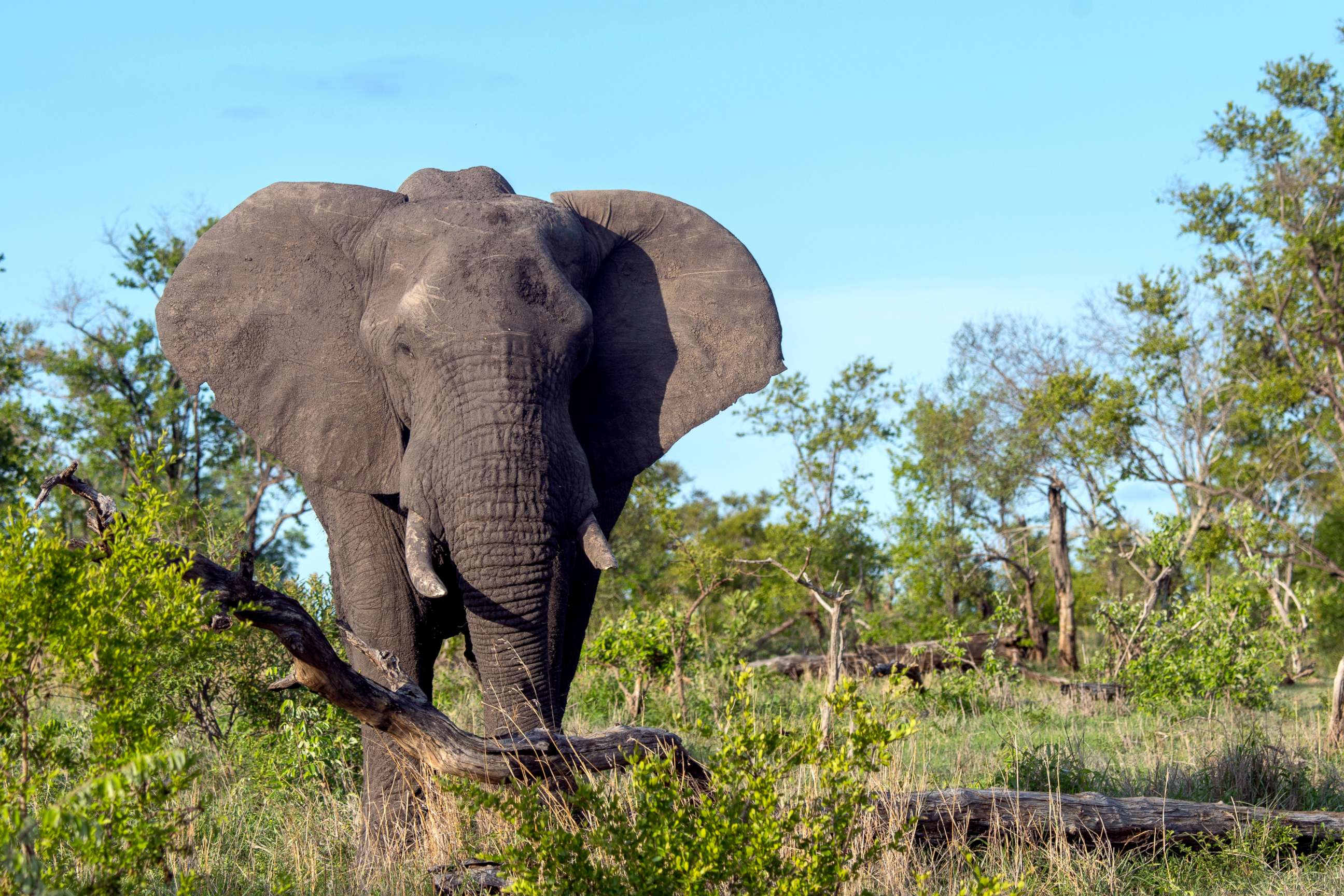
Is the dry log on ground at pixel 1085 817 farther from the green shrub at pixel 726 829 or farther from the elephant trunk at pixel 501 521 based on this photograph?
the elephant trunk at pixel 501 521

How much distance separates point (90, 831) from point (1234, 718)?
9578mm

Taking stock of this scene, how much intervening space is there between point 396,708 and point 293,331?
2510 millimetres

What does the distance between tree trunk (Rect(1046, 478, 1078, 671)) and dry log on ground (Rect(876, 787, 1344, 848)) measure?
15.0 m

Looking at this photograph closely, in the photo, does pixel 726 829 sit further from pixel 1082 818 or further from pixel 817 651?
pixel 817 651

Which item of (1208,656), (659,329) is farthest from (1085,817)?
(1208,656)

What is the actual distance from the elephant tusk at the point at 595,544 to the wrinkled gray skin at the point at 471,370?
0.18 ft

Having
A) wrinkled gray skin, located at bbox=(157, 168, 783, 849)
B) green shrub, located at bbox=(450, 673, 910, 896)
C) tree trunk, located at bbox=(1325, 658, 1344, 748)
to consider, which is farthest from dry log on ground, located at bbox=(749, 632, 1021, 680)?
green shrub, located at bbox=(450, 673, 910, 896)

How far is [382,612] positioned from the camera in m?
6.58

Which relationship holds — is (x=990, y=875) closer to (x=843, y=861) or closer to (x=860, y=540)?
(x=843, y=861)

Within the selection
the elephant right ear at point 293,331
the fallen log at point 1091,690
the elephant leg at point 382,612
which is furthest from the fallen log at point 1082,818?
the fallen log at point 1091,690

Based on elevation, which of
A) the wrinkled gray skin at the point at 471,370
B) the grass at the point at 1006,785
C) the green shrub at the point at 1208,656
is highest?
the wrinkled gray skin at the point at 471,370

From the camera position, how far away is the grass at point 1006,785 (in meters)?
5.55

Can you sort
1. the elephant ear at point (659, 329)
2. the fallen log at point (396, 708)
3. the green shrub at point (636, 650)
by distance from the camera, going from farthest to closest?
the green shrub at point (636, 650)
the elephant ear at point (659, 329)
the fallen log at point (396, 708)

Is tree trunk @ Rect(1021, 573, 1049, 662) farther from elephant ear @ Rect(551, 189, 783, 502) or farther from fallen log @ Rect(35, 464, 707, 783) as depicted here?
fallen log @ Rect(35, 464, 707, 783)
